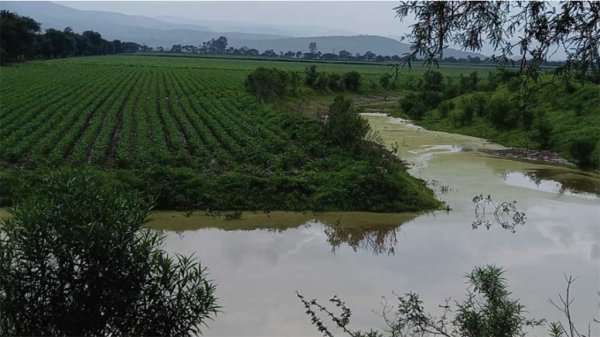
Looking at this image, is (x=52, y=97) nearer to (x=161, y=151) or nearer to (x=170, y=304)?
(x=161, y=151)

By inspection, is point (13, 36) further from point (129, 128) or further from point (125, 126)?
point (129, 128)

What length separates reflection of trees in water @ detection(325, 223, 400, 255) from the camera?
13308 millimetres

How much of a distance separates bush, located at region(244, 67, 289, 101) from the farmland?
Answer: 638cm

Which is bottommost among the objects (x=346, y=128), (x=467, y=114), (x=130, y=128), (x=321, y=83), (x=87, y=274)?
(x=130, y=128)

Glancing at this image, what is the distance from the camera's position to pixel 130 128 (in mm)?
24406

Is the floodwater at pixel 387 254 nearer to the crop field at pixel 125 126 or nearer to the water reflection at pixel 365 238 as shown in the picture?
the water reflection at pixel 365 238

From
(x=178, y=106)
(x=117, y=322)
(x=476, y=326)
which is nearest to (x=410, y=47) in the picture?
(x=476, y=326)

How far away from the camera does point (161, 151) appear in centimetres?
1947

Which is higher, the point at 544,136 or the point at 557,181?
the point at 544,136

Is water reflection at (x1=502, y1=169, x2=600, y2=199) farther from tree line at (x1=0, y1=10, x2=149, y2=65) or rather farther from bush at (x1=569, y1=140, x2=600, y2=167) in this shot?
tree line at (x1=0, y1=10, x2=149, y2=65)

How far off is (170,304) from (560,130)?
88.5 ft

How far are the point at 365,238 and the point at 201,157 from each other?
7890mm

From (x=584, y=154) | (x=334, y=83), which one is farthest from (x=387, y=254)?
(x=334, y=83)

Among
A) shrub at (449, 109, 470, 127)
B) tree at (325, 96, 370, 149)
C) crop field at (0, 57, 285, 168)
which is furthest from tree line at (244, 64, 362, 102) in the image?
tree at (325, 96, 370, 149)
